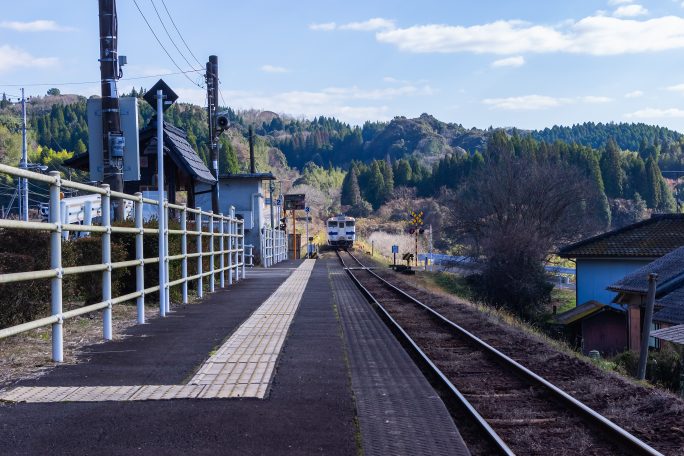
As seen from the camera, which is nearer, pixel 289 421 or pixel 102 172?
pixel 289 421

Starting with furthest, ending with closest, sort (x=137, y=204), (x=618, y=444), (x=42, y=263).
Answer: (x=137, y=204)
(x=42, y=263)
(x=618, y=444)

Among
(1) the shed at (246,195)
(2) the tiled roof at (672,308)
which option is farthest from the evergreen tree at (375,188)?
(2) the tiled roof at (672,308)

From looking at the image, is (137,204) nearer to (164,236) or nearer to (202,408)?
(164,236)

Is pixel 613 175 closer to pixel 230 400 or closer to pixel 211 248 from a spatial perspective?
pixel 211 248

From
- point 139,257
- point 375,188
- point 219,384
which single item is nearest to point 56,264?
point 219,384

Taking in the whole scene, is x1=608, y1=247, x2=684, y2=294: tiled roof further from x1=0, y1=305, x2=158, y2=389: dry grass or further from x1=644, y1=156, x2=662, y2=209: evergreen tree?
x1=644, y1=156, x2=662, y2=209: evergreen tree

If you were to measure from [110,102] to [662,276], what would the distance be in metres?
17.0

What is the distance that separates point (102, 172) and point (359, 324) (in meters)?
4.69

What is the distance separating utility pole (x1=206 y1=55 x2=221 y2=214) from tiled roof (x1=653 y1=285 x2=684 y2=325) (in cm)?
1423

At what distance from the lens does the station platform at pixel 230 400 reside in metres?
4.09

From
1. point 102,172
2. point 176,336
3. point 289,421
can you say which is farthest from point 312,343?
point 102,172

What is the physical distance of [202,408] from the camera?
4.75 m

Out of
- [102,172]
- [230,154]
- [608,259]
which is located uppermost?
[230,154]

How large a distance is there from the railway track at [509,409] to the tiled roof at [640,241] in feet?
79.6
